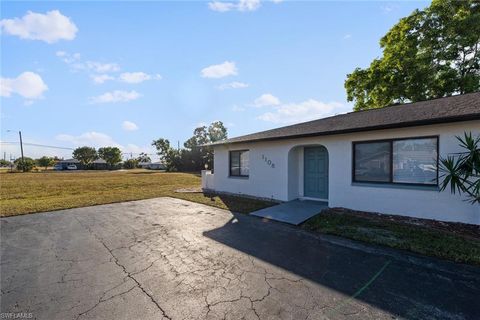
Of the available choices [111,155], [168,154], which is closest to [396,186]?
[168,154]

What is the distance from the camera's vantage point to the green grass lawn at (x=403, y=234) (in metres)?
4.33

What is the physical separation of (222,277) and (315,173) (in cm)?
675

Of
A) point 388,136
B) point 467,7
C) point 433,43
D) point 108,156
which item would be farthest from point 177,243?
point 108,156

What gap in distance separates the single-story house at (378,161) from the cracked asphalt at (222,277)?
280cm

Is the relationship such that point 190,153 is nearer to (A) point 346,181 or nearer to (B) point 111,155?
(A) point 346,181

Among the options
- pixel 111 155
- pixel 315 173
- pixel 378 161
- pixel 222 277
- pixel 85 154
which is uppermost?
pixel 85 154

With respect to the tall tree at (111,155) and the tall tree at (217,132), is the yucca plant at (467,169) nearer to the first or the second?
Answer: the tall tree at (217,132)

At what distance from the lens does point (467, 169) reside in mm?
5246

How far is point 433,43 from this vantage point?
49.1 feet

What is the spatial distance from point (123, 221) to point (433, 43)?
20200 millimetres

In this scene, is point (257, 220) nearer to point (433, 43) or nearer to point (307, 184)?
point (307, 184)

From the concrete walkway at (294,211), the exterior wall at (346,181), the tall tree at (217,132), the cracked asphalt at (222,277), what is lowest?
the cracked asphalt at (222,277)

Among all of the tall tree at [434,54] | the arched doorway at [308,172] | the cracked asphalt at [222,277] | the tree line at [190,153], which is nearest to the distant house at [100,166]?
the tree line at [190,153]

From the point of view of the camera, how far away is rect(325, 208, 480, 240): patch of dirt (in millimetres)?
5271
